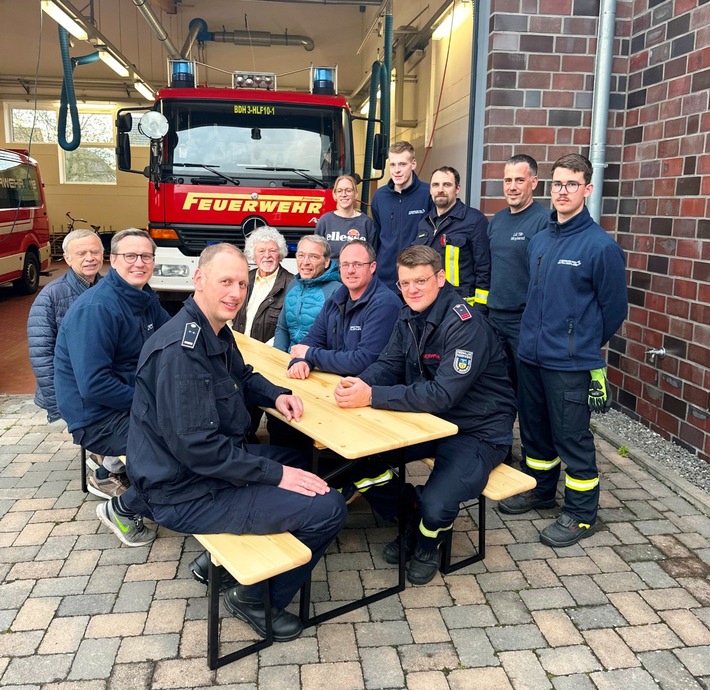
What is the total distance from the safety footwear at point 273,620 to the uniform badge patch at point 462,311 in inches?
53.1

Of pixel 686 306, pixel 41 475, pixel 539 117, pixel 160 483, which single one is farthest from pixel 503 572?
pixel 539 117

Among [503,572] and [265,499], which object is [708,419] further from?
[265,499]

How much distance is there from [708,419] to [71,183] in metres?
18.7

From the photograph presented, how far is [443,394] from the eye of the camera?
2.75m

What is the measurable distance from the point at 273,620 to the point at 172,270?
181 inches

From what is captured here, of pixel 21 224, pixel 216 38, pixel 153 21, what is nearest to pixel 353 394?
pixel 21 224

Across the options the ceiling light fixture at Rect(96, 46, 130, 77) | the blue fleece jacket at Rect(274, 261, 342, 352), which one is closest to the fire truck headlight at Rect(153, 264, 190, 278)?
the blue fleece jacket at Rect(274, 261, 342, 352)

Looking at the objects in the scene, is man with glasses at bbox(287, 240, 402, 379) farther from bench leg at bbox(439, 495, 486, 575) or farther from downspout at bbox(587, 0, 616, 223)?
downspout at bbox(587, 0, 616, 223)

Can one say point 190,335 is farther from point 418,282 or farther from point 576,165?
point 576,165

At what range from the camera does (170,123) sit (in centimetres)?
633

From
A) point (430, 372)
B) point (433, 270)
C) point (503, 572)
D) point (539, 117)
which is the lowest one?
point (503, 572)

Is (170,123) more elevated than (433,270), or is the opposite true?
(170,123)

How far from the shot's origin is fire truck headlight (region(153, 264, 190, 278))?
6465mm

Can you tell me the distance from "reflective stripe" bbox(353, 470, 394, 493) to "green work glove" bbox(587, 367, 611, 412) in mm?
990
